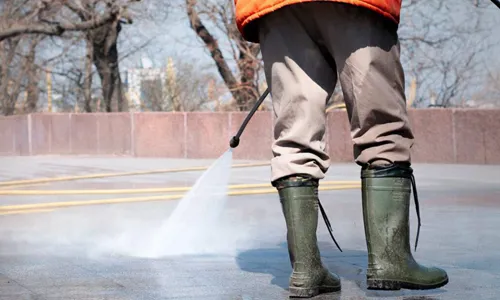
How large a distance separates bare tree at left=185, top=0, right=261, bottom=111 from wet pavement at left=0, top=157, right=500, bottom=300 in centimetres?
793

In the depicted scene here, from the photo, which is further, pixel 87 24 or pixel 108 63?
pixel 108 63

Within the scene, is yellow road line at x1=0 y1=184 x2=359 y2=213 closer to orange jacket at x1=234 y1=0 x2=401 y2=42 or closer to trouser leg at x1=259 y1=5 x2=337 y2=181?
orange jacket at x1=234 y1=0 x2=401 y2=42

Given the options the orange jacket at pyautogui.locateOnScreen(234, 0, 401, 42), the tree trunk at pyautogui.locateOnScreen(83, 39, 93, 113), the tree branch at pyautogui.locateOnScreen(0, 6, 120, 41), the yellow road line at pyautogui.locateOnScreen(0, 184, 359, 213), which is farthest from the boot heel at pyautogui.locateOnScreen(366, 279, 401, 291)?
the tree trunk at pyautogui.locateOnScreen(83, 39, 93, 113)

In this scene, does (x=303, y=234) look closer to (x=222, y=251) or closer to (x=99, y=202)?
(x=222, y=251)

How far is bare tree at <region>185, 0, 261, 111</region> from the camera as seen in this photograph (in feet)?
50.3

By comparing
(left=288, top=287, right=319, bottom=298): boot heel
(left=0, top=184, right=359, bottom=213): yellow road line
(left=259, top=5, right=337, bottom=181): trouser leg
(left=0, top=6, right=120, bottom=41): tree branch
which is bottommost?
(left=0, top=184, right=359, bottom=213): yellow road line

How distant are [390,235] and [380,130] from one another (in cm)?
31

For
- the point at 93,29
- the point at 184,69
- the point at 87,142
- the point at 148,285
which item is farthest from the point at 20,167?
the point at 148,285

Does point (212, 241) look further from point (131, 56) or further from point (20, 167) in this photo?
point (131, 56)

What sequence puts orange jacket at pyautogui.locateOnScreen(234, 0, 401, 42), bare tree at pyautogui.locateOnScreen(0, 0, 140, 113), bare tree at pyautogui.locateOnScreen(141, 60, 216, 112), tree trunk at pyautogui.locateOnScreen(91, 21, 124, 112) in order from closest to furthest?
orange jacket at pyautogui.locateOnScreen(234, 0, 401, 42) → bare tree at pyautogui.locateOnScreen(141, 60, 216, 112) → bare tree at pyautogui.locateOnScreen(0, 0, 140, 113) → tree trunk at pyautogui.locateOnScreen(91, 21, 124, 112)

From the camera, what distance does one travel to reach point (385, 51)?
9.61 feet

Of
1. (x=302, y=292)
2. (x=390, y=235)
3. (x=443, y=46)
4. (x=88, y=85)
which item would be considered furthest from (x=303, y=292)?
(x=88, y=85)

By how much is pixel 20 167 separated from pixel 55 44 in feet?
35.0

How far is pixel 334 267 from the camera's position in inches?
139
